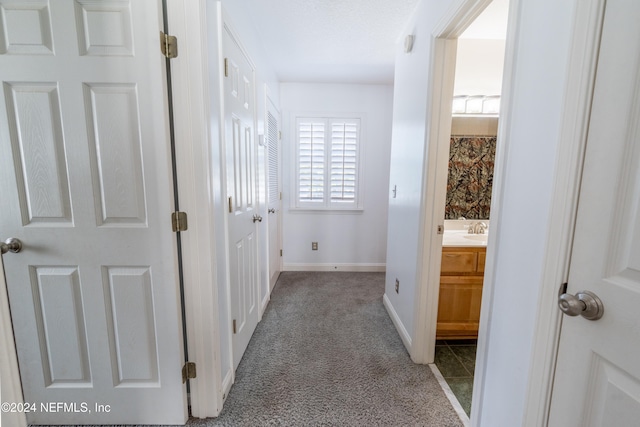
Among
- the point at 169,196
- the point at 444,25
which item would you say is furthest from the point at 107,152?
the point at 444,25

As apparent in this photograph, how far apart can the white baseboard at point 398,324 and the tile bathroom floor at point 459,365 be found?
0.74 ft

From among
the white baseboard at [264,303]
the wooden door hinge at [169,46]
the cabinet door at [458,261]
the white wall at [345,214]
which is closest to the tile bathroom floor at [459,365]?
the cabinet door at [458,261]

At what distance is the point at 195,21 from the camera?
1117 mm

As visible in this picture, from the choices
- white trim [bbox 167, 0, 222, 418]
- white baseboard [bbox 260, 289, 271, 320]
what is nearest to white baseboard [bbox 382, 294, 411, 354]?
white baseboard [bbox 260, 289, 271, 320]

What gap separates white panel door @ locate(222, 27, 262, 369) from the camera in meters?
1.55

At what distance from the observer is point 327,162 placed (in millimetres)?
3434

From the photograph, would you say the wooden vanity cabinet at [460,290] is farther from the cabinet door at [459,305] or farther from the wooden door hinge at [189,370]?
the wooden door hinge at [189,370]

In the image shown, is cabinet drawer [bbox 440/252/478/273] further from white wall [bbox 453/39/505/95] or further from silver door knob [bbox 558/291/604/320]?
white wall [bbox 453/39/505/95]

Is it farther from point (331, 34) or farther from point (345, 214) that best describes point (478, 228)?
point (331, 34)

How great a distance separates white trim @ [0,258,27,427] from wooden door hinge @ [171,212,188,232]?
624mm

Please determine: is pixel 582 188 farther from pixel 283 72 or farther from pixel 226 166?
pixel 283 72

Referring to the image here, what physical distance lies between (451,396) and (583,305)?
1.20 m

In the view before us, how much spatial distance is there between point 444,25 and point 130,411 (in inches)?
103

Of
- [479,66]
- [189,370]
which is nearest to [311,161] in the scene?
[479,66]
